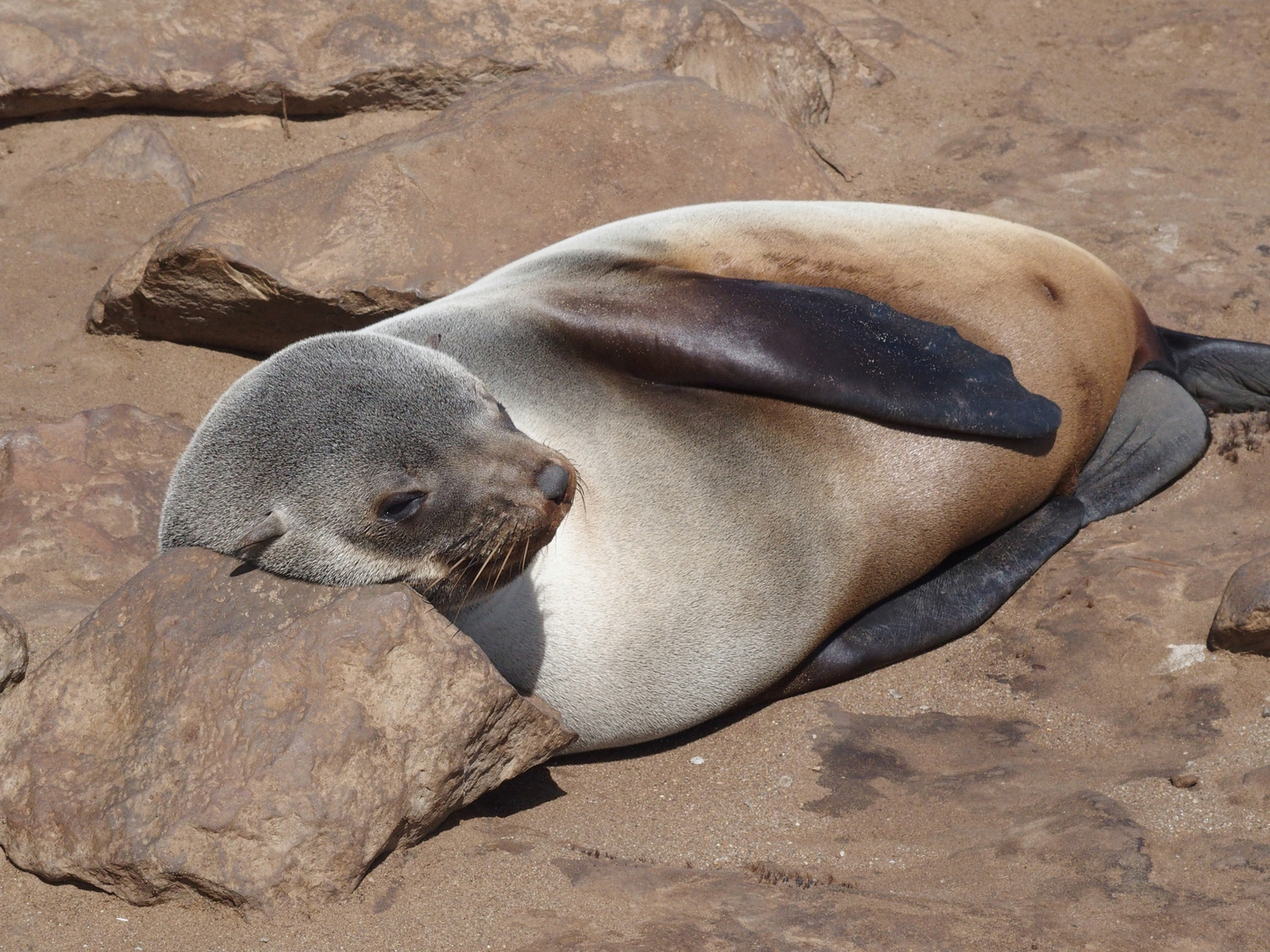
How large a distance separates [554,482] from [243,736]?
968mm

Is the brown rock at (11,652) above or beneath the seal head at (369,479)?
beneath

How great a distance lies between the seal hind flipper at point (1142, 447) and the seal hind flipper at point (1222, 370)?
9.6 inches

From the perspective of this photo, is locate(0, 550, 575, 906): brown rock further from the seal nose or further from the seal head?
the seal nose

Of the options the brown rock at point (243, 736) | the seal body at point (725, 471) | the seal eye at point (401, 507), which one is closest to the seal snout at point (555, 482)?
the seal eye at point (401, 507)

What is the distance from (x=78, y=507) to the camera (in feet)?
15.2

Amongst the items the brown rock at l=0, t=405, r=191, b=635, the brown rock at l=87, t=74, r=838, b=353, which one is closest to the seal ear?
the brown rock at l=0, t=405, r=191, b=635

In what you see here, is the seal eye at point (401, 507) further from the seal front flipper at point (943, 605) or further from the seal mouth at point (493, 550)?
the seal front flipper at point (943, 605)

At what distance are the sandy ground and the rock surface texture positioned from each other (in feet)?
1.08

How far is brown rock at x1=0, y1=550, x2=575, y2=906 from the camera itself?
301 centimetres

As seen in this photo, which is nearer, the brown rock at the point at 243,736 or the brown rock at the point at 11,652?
the brown rock at the point at 243,736

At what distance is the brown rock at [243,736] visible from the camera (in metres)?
3.01

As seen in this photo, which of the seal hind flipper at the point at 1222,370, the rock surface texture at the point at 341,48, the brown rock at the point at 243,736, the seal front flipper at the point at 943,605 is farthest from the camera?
the rock surface texture at the point at 341,48

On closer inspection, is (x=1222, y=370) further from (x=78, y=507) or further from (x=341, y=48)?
(x=341, y=48)

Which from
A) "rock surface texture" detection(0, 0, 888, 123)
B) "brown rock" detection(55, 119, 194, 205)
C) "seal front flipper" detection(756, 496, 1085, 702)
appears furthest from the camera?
"rock surface texture" detection(0, 0, 888, 123)
